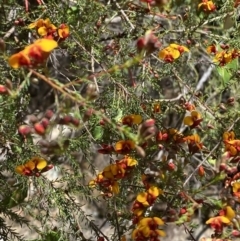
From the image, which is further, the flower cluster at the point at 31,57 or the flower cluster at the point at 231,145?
the flower cluster at the point at 231,145

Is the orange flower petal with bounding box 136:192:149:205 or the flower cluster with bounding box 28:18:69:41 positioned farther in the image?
the flower cluster with bounding box 28:18:69:41

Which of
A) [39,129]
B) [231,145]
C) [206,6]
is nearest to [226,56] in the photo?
[206,6]

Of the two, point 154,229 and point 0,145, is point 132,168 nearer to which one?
point 154,229

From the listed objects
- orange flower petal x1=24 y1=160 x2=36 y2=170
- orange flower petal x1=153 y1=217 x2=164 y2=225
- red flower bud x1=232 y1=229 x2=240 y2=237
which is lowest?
orange flower petal x1=24 y1=160 x2=36 y2=170

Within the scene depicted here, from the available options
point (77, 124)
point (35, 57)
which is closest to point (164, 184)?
point (77, 124)

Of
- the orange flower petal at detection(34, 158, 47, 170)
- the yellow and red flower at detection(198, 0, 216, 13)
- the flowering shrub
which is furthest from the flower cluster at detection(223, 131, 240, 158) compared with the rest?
the orange flower petal at detection(34, 158, 47, 170)

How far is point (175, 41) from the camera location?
2.46 metres

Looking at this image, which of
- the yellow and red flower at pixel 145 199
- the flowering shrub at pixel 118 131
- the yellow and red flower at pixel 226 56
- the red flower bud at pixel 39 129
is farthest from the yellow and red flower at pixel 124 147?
the yellow and red flower at pixel 226 56

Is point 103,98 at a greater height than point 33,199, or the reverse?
point 103,98

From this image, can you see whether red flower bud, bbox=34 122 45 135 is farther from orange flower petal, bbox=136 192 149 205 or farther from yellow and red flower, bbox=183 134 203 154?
yellow and red flower, bbox=183 134 203 154

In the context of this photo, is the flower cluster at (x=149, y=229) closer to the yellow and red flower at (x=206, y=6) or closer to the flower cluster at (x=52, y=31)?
the flower cluster at (x=52, y=31)

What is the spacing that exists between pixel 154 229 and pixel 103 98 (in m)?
0.68

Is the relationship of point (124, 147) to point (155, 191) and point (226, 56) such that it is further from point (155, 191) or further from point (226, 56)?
point (226, 56)

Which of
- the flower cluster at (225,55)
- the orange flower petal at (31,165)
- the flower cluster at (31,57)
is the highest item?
the flower cluster at (31,57)
